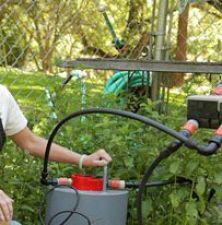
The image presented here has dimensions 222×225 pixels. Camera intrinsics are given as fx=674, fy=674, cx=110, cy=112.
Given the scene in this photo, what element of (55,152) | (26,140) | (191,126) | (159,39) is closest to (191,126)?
(191,126)

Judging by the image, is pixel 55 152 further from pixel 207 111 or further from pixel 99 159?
pixel 207 111

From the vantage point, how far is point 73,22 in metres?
4.00

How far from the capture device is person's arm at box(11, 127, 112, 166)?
244cm

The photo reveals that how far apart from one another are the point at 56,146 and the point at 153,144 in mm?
370

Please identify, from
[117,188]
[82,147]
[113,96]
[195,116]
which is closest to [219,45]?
[113,96]

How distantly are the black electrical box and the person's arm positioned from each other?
66 cm

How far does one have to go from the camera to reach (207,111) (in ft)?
5.88

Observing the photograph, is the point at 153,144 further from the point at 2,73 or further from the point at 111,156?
the point at 2,73

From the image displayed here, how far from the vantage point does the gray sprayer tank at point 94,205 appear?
7.63ft

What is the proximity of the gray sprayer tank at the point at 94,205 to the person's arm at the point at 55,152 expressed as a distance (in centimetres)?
13

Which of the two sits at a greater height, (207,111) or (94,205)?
(207,111)

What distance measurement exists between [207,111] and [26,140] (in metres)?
1.05

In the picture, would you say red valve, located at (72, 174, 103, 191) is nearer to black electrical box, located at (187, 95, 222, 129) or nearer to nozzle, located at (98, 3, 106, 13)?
black electrical box, located at (187, 95, 222, 129)

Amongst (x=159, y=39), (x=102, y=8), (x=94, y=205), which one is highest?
(x=102, y=8)
